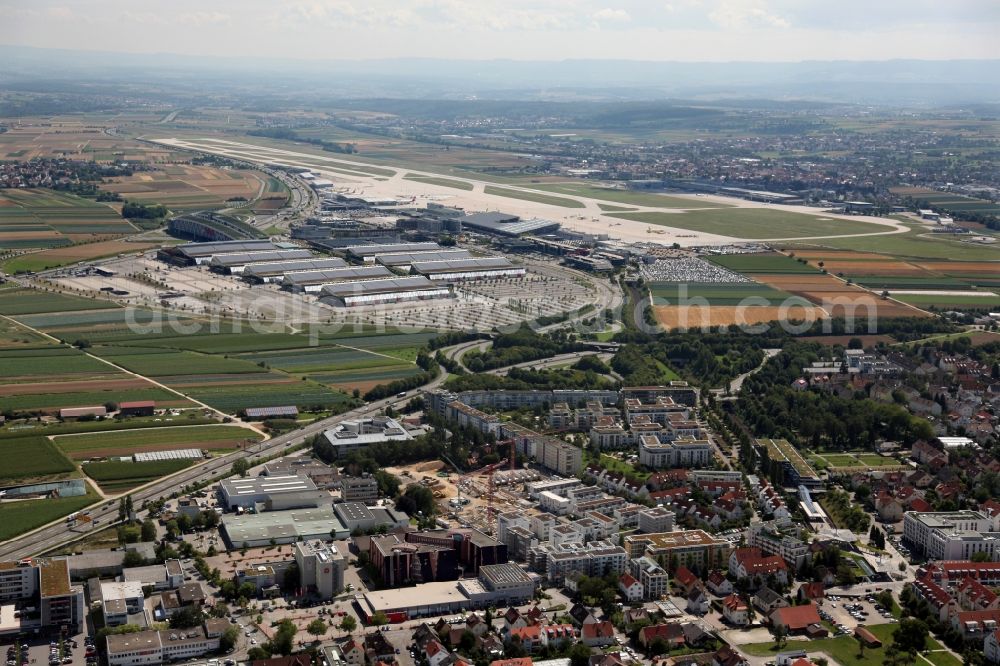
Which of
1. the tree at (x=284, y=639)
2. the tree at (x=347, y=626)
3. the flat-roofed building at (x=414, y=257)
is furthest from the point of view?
the flat-roofed building at (x=414, y=257)

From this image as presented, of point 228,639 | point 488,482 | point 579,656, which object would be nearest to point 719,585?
point 579,656

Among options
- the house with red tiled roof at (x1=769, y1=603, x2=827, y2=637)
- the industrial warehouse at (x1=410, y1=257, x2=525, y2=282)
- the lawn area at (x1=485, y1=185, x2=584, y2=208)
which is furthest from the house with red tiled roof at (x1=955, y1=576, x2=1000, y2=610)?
the lawn area at (x1=485, y1=185, x2=584, y2=208)

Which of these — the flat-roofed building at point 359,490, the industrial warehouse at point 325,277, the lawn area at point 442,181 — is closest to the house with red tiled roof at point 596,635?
the flat-roofed building at point 359,490

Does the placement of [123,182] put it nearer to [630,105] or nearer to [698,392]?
[698,392]

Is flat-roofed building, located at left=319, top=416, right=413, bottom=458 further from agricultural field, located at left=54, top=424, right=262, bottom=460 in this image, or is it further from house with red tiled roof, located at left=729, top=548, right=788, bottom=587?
house with red tiled roof, located at left=729, top=548, right=788, bottom=587

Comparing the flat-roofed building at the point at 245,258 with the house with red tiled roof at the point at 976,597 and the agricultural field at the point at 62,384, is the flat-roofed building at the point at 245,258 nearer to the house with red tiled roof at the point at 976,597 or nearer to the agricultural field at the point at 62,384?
the agricultural field at the point at 62,384

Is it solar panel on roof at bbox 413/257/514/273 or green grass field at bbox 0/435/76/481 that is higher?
solar panel on roof at bbox 413/257/514/273
